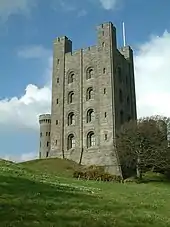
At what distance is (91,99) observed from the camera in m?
82.6

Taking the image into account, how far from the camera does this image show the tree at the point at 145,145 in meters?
64.0

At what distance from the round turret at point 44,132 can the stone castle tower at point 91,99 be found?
9.33 metres

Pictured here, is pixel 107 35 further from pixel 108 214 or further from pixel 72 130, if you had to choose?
pixel 108 214

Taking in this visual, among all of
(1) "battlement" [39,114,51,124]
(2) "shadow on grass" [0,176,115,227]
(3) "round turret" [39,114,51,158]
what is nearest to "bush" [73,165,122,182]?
(3) "round turret" [39,114,51,158]

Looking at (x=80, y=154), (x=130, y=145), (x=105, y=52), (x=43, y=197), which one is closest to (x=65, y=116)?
(x=80, y=154)

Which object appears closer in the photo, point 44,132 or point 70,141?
point 70,141

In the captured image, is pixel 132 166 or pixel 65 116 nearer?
pixel 132 166

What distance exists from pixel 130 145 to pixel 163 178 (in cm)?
842

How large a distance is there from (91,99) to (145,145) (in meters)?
20.9

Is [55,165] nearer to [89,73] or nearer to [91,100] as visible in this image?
[91,100]

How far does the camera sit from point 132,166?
70.3 m

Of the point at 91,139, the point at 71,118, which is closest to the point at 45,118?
the point at 71,118

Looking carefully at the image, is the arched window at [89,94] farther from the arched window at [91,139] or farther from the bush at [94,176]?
the bush at [94,176]

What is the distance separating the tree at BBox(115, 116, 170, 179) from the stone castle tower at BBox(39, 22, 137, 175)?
5.01 meters
